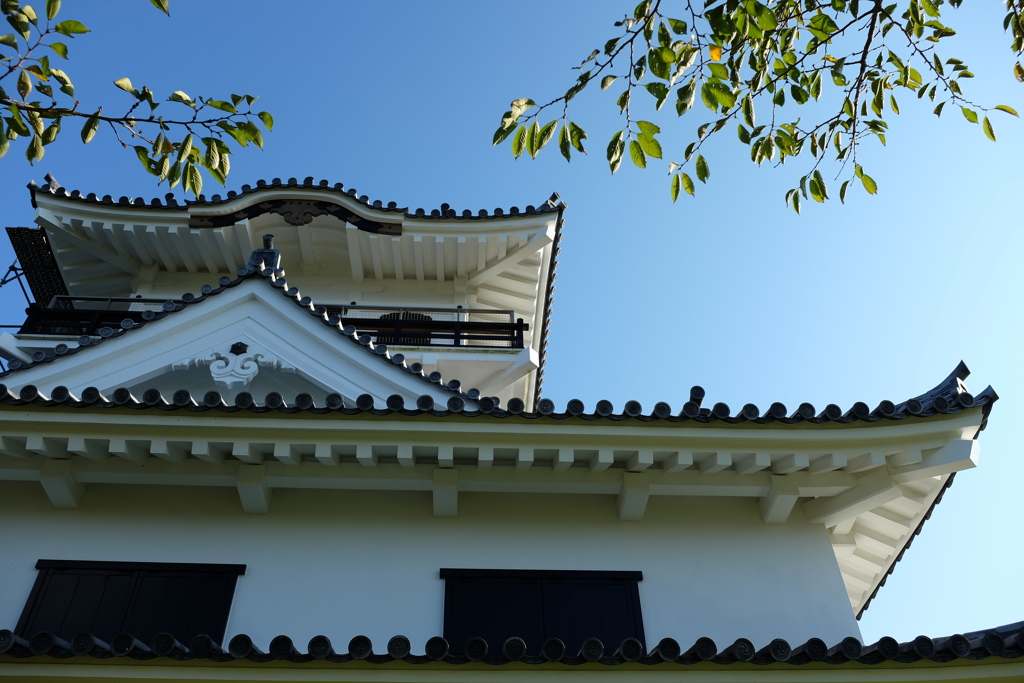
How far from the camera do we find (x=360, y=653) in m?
4.79

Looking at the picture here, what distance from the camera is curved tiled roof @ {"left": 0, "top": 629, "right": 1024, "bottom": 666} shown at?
477 centimetres

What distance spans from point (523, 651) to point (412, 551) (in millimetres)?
2287

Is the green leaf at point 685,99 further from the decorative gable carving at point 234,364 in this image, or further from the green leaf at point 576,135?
the decorative gable carving at point 234,364

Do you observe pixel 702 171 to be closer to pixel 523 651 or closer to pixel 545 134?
pixel 545 134

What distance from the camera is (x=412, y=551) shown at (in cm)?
693

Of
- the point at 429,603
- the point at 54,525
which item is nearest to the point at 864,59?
the point at 429,603

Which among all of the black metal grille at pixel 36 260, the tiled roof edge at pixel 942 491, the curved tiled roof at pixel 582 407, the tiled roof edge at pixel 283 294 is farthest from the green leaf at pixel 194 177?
the black metal grille at pixel 36 260

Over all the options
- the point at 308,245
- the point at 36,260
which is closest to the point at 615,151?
the point at 308,245

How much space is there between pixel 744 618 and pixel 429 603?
2459mm

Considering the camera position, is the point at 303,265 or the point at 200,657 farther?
the point at 303,265

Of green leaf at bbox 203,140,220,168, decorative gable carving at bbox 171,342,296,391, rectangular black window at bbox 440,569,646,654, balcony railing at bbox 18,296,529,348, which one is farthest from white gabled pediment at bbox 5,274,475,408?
green leaf at bbox 203,140,220,168

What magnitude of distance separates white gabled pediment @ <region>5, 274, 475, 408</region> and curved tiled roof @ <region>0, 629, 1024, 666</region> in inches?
128

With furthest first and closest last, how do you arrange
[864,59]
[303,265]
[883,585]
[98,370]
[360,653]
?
[303,265] < [883,585] < [98,370] < [864,59] < [360,653]

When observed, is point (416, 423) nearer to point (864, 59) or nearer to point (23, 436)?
point (23, 436)
